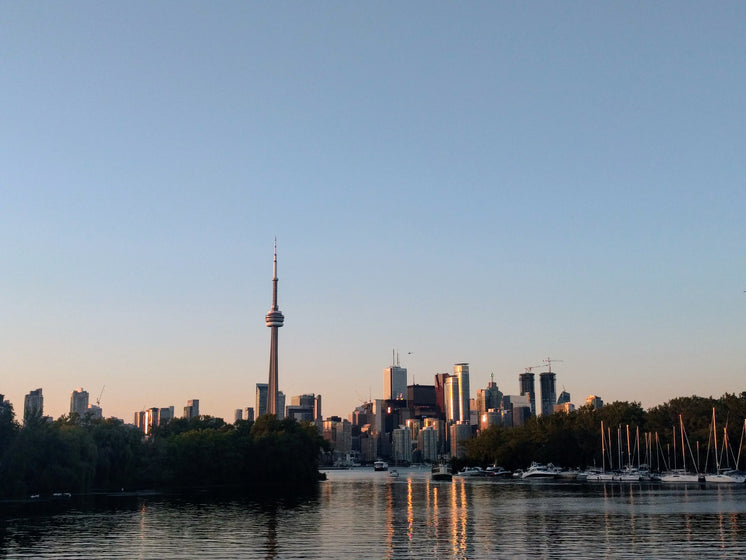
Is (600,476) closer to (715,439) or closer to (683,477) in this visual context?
(683,477)

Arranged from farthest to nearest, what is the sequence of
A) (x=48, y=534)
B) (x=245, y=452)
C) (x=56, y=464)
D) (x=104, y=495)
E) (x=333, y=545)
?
(x=245, y=452)
(x=104, y=495)
(x=56, y=464)
(x=48, y=534)
(x=333, y=545)

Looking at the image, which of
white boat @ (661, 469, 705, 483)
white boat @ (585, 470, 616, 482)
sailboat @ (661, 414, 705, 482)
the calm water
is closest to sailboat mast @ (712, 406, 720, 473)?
white boat @ (661, 469, 705, 483)

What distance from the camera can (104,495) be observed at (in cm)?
12612

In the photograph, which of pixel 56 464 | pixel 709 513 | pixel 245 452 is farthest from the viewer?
pixel 245 452

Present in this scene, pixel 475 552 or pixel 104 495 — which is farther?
pixel 104 495

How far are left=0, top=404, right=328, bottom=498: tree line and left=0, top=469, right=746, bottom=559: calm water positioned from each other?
12940 millimetres

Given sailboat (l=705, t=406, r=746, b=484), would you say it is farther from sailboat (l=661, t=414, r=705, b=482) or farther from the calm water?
the calm water

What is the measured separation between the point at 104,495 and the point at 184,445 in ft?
130

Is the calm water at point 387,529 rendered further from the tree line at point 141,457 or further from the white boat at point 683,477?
the white boat at point 683,477

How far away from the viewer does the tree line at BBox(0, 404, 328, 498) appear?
377ft

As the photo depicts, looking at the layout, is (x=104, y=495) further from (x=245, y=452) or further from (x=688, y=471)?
(x=688, y=471)

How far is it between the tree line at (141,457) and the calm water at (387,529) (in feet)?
42.5

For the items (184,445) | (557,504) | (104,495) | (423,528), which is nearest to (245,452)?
(184,445)

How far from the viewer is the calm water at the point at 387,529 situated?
191ft
